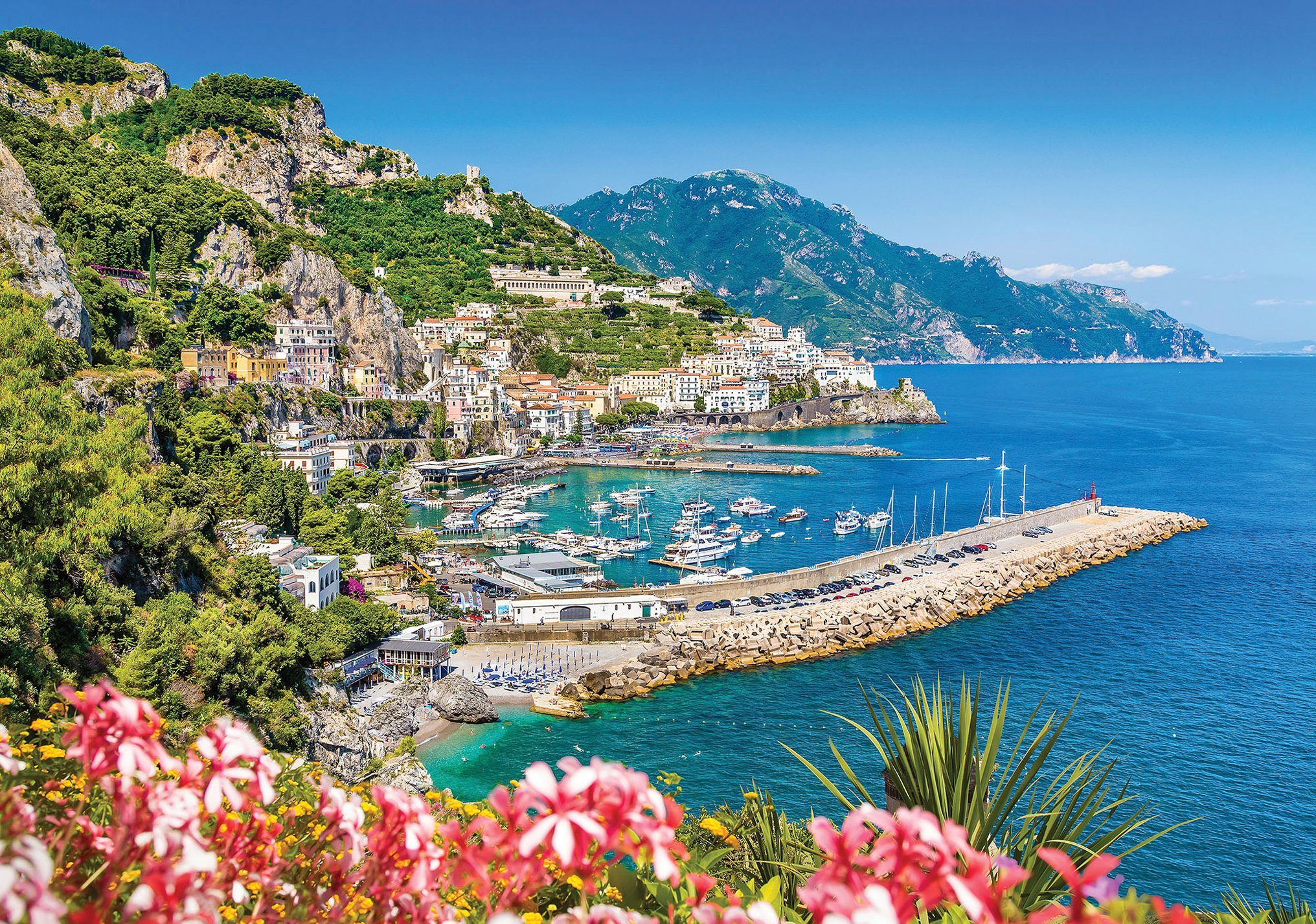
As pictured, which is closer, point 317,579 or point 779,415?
point 317,579

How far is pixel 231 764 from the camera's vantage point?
5.08 feet

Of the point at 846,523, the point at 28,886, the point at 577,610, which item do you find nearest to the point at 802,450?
the point at 846,523

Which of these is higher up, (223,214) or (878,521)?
(223,214)

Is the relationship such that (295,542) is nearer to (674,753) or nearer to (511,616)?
(511,616)

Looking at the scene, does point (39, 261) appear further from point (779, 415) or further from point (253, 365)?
point (779, 415)

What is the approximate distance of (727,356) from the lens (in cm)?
6925

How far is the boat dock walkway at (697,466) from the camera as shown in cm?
4588

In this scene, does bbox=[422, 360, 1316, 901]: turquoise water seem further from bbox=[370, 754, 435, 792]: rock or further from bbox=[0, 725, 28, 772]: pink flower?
bbox=[0, 725, 28, 772]: pink flower

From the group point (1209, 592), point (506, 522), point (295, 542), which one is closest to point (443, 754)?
point (295, 542)

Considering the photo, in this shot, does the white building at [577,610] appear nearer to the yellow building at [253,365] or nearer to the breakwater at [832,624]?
the breakwater at [832,624]

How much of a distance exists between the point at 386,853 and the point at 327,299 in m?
49.0

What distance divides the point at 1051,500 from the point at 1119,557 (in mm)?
8271

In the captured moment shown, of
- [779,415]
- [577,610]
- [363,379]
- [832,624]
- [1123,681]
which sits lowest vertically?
[1123,681]

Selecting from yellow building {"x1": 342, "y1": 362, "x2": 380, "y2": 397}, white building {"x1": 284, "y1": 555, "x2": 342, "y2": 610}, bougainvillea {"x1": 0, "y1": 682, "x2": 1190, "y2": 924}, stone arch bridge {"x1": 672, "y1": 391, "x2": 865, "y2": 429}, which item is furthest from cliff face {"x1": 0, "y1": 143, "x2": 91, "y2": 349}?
stone arch bridge {"x1": 672, "y1": 391, "x2": 865, "y2": 429}
